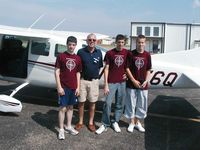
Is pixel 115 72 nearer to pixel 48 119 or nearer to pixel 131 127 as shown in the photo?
pixel 131 127

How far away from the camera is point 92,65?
6086mm

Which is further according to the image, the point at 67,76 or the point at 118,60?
the point at 118,60

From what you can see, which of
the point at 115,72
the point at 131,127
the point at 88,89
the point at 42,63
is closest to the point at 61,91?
the point at 88,89

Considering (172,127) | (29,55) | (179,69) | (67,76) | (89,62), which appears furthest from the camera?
(29,55)

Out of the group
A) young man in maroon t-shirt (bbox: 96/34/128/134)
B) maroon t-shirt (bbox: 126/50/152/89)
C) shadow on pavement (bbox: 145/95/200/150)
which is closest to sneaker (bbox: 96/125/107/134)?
young man in maroon t-shirt (bbox: 96/34/128/134)

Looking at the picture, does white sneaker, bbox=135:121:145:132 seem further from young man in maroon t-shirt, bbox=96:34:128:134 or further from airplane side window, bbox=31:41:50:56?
airplane side window, bbox=31:41:50:56

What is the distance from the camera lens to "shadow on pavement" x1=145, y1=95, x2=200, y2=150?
5789mm

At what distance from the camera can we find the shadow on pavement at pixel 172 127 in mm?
5789

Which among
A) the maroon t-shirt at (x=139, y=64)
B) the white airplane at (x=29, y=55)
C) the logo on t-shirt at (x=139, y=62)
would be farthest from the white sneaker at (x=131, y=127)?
the white airplane at (x=29, y=55)

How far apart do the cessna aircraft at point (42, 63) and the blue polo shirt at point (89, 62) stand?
1.77 m

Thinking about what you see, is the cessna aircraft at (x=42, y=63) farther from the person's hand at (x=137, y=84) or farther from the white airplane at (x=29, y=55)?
the person's hand at (x=137, y=84)

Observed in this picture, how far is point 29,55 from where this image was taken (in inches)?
316

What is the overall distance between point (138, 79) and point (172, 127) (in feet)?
4.47

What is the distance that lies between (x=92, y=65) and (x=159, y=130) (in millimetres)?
1844
